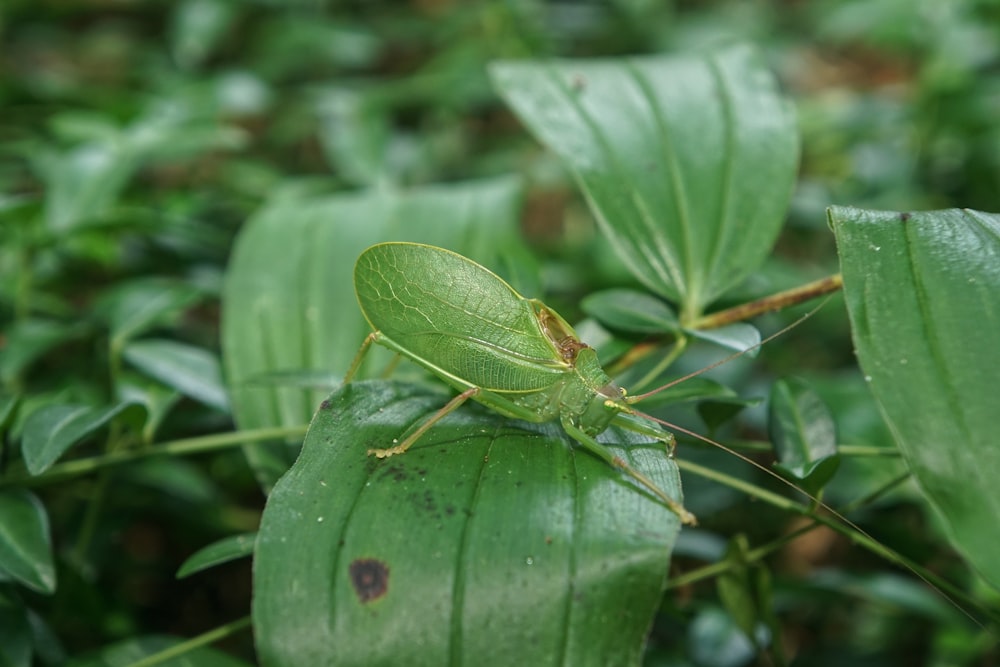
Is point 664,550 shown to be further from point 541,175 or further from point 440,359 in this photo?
point 541,175

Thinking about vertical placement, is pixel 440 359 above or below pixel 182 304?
above

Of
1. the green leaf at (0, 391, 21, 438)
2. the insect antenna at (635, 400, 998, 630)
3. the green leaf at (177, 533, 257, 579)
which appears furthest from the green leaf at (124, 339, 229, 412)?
the insect antenna at (635, 400, 998, 630)

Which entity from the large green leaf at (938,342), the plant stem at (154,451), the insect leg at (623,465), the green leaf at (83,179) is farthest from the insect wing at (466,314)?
the green leaf at (83,179)

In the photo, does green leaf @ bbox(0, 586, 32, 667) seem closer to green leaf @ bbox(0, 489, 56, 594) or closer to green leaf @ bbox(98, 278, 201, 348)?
green leaf @ bbox(0, 489, 56, 594)

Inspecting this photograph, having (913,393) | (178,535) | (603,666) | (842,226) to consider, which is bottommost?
(178,535)

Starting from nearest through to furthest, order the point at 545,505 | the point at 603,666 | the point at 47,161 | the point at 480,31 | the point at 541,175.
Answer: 1. the point at 603,666
2. the point at 545,505
3. the point at 47,161
4. the point at 541,175
5. the point at 480,31

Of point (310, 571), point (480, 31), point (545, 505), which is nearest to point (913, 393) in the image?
point (545, 505)

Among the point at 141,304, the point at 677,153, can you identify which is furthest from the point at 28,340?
the point at 677,153
